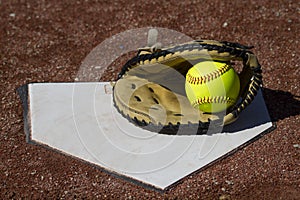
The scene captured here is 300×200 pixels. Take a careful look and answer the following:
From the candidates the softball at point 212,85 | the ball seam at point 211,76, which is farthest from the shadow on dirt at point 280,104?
the ball seam at point 211,76

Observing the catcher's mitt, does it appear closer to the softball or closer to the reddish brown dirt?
the softball

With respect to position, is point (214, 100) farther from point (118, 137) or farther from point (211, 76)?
point (118, 137)

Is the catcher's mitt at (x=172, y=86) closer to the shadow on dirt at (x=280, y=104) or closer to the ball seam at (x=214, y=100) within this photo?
the ball seam at (x=214, y=100)

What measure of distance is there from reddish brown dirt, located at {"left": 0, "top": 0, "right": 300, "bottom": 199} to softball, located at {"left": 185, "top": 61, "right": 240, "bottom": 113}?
499 mm

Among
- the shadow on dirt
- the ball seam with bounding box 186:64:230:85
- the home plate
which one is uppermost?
the ball seam with bounding box 186:64:230:85

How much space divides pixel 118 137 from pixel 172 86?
2.63 feet

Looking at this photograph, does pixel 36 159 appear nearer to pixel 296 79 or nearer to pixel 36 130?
pixel 36 130

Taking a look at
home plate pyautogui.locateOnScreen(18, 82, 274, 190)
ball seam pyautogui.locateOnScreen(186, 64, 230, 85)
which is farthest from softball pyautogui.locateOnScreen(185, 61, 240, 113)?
home plate pyautogui.locateOnScreen(18, 82, 274, 190)

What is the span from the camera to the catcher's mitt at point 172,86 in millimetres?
5160

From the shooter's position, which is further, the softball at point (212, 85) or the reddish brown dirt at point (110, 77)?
the softball at point (212, 85)

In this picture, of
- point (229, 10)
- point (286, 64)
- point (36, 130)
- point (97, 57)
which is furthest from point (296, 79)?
point (36, 130)

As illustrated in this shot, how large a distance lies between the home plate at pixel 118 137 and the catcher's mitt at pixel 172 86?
13 centimetres

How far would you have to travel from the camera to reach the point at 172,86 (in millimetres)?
5836

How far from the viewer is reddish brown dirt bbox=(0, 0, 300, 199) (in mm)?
4973
